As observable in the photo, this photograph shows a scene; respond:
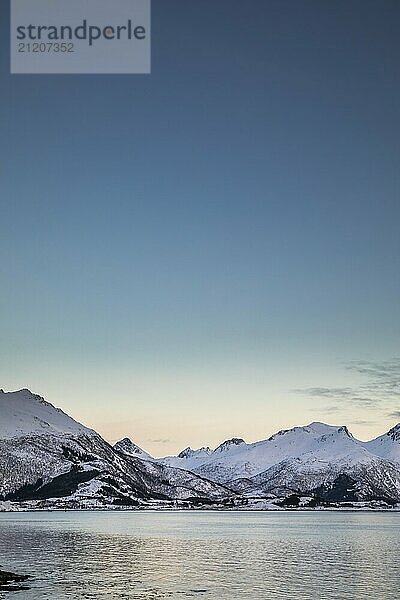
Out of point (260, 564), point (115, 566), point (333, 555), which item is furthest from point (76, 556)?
point (333, 555)

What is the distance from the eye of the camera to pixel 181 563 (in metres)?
137

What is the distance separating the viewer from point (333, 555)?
157125 millimetres

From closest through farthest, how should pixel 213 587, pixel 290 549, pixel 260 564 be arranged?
pixel 213 587 < pixel 260 564 < pixel 290 549

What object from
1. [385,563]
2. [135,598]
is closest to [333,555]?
[385,563]

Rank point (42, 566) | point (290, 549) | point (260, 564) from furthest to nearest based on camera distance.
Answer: point (290, 549) → point (260, 564) → point (42, 566)

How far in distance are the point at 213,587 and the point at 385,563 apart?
2012 inches

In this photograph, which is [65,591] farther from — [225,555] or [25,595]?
[225,555]

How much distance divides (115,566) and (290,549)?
2402 inches

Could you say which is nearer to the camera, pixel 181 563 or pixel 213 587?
pixel 213 587

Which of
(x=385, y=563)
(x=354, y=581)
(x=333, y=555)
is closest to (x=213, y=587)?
(x=354, y=581)

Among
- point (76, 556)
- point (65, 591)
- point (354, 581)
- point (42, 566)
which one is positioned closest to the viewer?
point (65, 591)

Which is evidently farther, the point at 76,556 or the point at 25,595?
the point at 76,556

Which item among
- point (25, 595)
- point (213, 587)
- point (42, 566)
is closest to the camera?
point (25, 595)

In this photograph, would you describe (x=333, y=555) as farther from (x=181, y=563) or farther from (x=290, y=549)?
(x=181, y=563)
